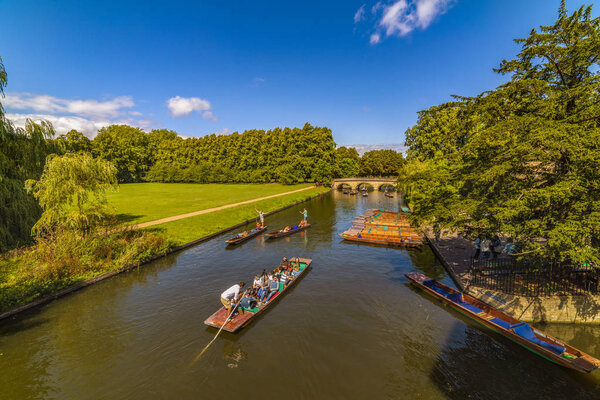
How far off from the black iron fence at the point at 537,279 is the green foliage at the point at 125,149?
99222 millimetres

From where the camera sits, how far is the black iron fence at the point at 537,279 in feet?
41.0

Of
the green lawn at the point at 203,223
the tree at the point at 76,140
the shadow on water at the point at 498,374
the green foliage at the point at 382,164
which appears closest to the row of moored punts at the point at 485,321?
the shadow on water at the point at 498,374

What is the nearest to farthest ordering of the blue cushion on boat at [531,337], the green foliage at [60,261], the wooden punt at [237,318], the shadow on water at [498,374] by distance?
the shadow on water at [498,374] → the blue cushion on boat at [531,337] → the wooden punt at [237,318] → the green foliage at [60,261]

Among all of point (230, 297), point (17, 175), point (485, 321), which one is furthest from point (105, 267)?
point (485, 321)

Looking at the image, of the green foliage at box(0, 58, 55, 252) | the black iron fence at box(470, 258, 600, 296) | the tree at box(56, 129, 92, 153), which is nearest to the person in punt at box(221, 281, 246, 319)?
the black iron fence at box(470, 258, 600, 296)

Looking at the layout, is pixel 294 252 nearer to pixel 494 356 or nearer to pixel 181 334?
pixel 181 334

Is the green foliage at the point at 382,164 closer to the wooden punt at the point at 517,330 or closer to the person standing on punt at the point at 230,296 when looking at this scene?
the wooden punt at the point at 517,330

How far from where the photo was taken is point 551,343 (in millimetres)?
9602

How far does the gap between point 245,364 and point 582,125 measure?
16.5 metres

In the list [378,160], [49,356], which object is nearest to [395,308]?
[49,356]

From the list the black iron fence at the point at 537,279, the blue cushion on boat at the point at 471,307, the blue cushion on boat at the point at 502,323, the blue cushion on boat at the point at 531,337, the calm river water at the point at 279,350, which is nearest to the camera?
the calm river water at the point at 279,350

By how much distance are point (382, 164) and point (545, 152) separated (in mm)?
95911

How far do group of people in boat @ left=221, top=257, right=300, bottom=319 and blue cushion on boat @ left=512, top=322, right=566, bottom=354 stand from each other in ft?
35.6

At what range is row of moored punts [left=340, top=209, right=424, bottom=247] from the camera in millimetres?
24125
